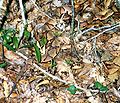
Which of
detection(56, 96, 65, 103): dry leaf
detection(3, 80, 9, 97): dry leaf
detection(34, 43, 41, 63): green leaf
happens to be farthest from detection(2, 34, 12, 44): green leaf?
detection(56, 96, 65, 103): dry leaf

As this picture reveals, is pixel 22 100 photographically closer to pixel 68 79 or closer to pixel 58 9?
pixel 68 79

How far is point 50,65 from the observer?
3.09 meters

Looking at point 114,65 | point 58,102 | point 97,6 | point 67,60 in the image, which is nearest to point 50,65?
point 67,60

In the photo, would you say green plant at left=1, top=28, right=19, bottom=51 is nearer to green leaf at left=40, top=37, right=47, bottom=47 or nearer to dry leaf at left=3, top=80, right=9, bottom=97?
green leaf at left=40, top=37, right=47, bottom=47

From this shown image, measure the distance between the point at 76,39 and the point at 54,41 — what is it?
23cm

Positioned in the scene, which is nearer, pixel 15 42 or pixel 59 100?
pixel 59 100

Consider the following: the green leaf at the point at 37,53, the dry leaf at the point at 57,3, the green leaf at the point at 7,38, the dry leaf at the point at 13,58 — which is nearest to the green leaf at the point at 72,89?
the green leaf at the point at 37,53

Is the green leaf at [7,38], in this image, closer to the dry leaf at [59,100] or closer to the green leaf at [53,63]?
the green leaf at [53,63]

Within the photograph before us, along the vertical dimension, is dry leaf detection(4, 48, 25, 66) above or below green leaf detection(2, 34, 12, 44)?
below

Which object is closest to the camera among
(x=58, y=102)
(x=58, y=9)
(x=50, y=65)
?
(x=58, y=102)

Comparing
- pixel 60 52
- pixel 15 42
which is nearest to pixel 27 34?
pixel 15 42

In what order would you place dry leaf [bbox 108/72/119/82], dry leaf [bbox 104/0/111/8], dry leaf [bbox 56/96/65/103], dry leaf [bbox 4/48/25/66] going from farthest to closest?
dry leaf [bbox 104/0/111/8], dry leaf [bbox 4/48/25/66], dry leaf [bbox 108/72/119/82], dry leaf [bbox 56/96/65/103]

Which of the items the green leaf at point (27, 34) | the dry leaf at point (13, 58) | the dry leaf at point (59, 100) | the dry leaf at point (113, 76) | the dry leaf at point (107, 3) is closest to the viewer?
the dry leaf at point (59, 100)

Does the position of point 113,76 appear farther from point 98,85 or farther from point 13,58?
point 13,58
